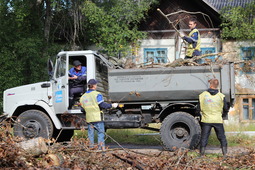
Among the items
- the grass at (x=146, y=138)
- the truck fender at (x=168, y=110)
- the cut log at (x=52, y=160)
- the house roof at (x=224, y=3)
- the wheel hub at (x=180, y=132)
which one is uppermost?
the house roof at (x=224, y=3)

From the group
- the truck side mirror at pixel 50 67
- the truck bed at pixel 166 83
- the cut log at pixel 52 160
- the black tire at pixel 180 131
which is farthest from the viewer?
the truck side mirror at pixel 50 67

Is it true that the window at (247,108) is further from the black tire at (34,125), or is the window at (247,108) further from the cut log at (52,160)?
the cut log at (52,160)

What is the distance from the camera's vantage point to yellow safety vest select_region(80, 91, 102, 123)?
800cm

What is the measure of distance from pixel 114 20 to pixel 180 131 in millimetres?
11584

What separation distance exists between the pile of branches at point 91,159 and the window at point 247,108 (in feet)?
48.8

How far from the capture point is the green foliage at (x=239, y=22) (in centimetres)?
1978

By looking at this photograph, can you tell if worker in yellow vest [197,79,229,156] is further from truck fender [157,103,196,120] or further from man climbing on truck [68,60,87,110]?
man climbing on truck [68,60,87,110]

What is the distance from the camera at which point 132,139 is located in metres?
12.3

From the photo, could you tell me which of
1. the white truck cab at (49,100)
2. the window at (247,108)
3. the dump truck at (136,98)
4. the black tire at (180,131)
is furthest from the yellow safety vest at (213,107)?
the window at (247,108)

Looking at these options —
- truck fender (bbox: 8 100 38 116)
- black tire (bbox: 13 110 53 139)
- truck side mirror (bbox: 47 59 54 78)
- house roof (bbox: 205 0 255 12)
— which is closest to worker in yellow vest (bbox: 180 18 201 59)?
truck side mirror (bbox: 47 59 54 78)

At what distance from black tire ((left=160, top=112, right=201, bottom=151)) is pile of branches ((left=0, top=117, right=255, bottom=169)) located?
2.29m

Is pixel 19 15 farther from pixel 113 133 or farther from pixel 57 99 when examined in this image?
pixel 57 99

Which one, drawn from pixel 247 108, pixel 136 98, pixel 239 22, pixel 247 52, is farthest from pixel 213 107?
pixel 247 52

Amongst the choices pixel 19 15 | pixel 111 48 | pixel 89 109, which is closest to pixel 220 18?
pixel 111 48
